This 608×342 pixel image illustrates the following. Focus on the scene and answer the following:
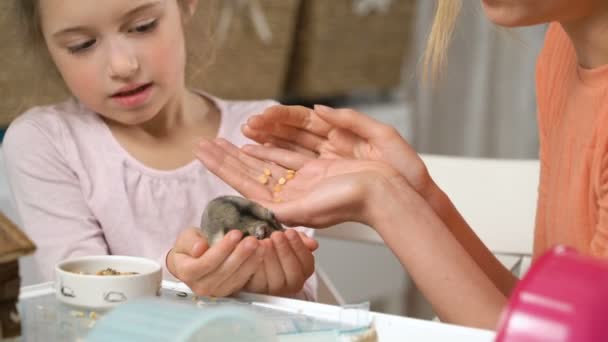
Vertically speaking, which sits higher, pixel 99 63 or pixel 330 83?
pixel 99 63

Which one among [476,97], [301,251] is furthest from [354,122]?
[476,97]

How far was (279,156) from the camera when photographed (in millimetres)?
799

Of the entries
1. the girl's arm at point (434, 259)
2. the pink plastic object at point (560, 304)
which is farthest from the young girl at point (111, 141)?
the pink plastic object at point (560, 304)

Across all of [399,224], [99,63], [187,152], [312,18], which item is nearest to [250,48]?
[312,18]

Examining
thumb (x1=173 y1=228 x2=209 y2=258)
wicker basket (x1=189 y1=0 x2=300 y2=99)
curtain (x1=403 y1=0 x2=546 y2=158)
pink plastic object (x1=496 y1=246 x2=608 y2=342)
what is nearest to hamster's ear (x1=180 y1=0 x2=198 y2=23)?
thumb (x1=173 y1=228 x2=209 y2=258)

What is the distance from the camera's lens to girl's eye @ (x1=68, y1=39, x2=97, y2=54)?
803 mm

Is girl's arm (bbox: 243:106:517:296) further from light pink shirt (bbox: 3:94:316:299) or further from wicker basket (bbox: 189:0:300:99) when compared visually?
wicker basket (bbox: 189:0:300:99)

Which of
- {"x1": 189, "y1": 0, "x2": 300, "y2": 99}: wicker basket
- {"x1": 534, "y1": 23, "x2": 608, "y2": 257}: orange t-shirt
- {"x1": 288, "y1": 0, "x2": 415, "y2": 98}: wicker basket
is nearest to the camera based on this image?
{"x1": 534, "y1": 23, "x2": 608, "y2": 257}: orange t-shirt

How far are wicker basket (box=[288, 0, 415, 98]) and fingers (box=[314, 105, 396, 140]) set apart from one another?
89 cm

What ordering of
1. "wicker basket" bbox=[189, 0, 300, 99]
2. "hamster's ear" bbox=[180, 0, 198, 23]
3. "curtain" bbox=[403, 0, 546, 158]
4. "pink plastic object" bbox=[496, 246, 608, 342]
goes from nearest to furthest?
"pink plastic object" bbox=[496, 246, 608, 342] → "hamster's ear" bbox=[180, 0, 198, 23] → "wicker basket" bbox=[189, 0, 300, 99] → "curtain" bbox=[403, 0, 546, 158]

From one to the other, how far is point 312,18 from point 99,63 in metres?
0.89

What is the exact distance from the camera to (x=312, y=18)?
65.2 inches

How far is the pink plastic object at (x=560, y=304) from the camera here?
1.30 ft

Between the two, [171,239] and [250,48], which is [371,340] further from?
[250,48]
